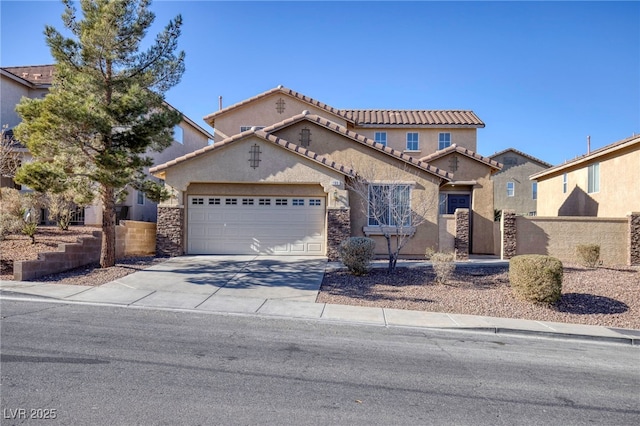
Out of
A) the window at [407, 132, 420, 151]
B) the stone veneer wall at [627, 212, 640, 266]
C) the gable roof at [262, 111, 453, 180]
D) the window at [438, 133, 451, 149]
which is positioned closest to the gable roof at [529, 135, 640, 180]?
the stone veneer wall at [627, 212, 640, 266]

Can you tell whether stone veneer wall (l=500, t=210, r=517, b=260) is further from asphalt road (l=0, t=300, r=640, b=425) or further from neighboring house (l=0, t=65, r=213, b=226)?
neighboring house (l=0, t=65, r=213, b=226)

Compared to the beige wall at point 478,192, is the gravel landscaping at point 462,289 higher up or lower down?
lower down

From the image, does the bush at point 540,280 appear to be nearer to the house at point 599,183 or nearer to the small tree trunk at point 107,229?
the house at point 599,183

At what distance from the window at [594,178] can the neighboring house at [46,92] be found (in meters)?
19.3

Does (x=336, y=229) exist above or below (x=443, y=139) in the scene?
below

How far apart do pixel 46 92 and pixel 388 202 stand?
2059 centimetres

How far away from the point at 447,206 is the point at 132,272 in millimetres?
13602

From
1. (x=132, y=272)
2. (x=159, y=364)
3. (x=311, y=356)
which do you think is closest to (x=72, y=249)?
(x=132, y=272)

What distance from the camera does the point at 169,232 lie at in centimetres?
1648

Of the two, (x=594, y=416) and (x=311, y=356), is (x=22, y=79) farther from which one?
(x=594, y=416)

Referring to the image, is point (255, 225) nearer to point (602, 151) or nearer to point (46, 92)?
point (602, 151)

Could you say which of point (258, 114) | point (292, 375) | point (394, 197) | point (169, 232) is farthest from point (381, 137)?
point (292, 375)

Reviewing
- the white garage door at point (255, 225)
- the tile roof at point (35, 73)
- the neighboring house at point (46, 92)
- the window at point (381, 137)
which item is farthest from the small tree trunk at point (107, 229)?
the window at point (381, 137)

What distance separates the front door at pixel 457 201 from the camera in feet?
66.4
